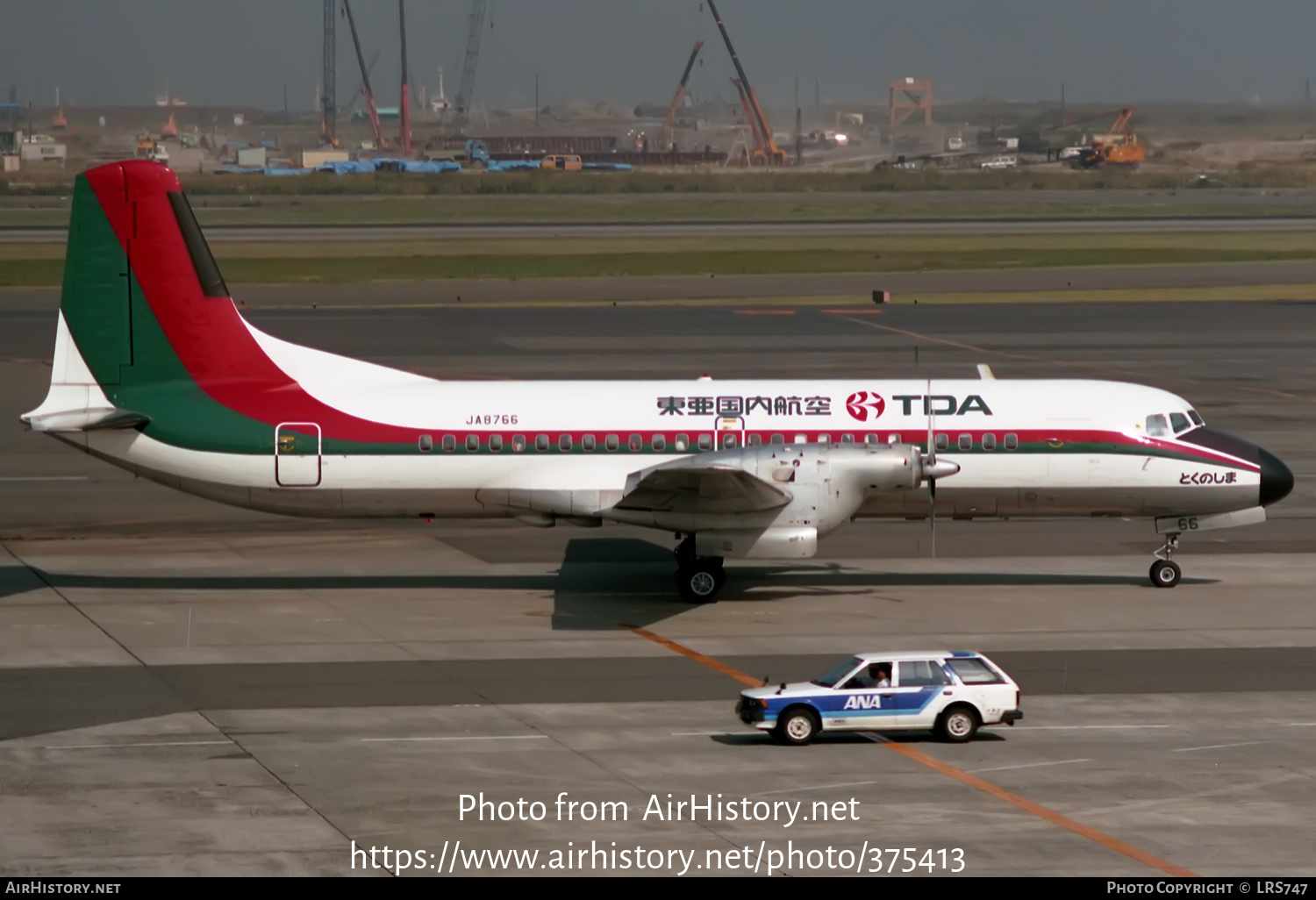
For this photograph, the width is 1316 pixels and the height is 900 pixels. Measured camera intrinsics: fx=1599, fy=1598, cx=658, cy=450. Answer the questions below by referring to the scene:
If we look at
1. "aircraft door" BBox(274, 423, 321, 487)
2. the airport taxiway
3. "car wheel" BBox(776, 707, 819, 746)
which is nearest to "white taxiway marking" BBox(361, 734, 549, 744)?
the airport taxiway

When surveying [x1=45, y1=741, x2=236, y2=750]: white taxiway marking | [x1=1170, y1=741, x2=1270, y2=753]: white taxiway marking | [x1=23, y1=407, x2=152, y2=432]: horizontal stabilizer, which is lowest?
[x1=45, y1=741, x2=236, y2=750]: white taxiway marking

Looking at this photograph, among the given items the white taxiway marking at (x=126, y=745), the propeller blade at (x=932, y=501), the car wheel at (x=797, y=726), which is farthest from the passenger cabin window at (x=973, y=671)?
the white taxiway marking at (x=126, y=745)

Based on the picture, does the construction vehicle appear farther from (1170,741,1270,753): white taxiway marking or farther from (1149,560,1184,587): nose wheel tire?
(1170,741,1270,753): white taxiway marking

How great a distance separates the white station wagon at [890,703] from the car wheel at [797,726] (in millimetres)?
10

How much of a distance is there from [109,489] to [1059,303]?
4961 cm

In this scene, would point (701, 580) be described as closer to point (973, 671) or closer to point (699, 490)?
point (699, 490)

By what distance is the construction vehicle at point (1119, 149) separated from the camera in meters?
178

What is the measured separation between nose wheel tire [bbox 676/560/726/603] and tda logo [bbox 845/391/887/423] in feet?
11.7

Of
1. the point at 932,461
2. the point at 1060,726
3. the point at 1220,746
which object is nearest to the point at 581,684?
the point at 1060,726

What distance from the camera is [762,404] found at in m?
28.0

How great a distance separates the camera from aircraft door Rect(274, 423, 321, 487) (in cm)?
2734

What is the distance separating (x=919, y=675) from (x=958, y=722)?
711 millimetres

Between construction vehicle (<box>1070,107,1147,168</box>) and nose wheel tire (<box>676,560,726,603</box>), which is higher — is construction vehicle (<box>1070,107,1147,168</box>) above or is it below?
above

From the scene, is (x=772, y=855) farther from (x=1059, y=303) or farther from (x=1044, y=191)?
(x=1044, y=191)
